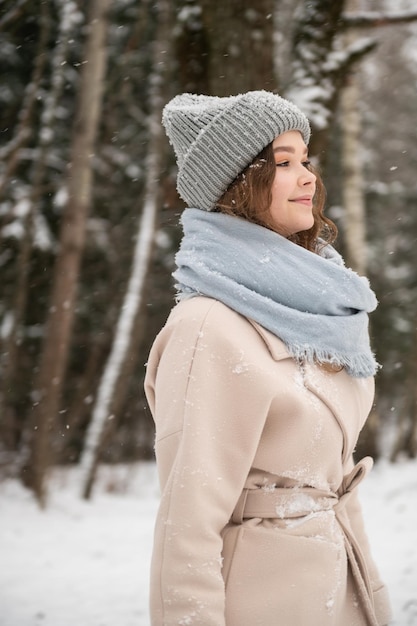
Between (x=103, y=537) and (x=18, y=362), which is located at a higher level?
(x=103, y=537)

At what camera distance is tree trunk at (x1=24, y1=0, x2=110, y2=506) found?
25.1ft

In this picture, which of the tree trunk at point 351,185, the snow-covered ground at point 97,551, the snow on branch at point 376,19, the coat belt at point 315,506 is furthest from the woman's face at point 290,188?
the tree trunk at point 351,185

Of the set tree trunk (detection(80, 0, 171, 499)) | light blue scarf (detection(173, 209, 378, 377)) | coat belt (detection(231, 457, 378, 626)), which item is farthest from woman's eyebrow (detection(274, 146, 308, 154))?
tree trunk (detection(80, 0, 171, 499))

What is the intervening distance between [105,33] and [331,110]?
3.45m

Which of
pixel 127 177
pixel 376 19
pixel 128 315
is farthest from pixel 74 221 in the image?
pixel 127 177

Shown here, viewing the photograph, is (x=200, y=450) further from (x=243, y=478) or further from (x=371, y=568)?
(x=371, y=568)

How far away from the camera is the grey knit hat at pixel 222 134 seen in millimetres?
1888

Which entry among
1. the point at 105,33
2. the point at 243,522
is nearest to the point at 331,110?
the point at 105,33

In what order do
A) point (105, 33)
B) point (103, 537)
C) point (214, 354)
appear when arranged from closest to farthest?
point (214, 354)
point (103, 537)
point (105, 33)

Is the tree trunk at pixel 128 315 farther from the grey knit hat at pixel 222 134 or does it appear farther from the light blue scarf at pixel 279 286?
the light blue scarf at pixel 279 286

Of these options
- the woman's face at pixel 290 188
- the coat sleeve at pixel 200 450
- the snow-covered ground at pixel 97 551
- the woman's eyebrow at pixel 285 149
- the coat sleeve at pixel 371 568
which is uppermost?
the woman's eyebrow at pixel 285 149

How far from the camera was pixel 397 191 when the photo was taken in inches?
539

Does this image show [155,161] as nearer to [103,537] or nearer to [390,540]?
[103,537]

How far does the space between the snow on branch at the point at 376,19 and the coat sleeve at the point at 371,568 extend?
4.54 meters
